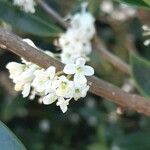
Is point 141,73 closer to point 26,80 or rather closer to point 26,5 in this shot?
point 26,5

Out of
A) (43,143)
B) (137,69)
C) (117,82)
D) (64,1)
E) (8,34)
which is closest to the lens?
(8,34)

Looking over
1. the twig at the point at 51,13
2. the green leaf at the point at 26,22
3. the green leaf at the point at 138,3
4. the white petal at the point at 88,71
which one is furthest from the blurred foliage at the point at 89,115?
the white petal at the point at 88,71

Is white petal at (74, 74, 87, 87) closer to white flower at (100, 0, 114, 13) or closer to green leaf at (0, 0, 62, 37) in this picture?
green leaf at (0, 0, 62, 37)

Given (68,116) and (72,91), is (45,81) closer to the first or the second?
(72,91)

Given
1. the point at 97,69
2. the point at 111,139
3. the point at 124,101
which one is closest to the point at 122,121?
the point at 111,139

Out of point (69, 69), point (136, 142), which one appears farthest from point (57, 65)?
point (136, 142)

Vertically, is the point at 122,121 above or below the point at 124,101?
below
